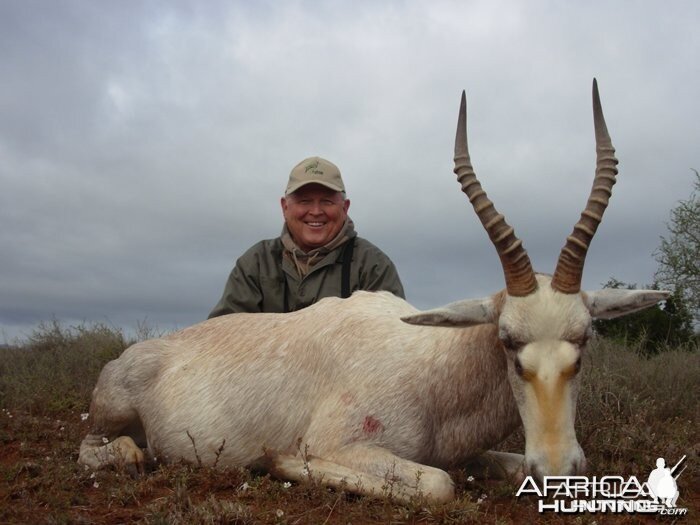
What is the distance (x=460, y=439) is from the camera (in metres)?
4.54

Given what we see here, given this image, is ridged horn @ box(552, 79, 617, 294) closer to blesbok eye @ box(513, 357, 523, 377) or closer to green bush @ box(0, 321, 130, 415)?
blesbok eye @ box(513, 357, 523, 377)

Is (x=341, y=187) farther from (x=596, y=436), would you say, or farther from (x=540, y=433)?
(x=540, y=433)

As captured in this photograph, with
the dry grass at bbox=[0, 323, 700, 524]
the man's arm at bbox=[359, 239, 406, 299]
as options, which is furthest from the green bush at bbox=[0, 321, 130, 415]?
the man's arm at bbox=[359, 239, 406, 299]

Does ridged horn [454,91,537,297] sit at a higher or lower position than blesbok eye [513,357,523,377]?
higher

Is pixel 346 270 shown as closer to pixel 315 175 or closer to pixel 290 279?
pixel 290 279

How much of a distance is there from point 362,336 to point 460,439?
3.38 ft

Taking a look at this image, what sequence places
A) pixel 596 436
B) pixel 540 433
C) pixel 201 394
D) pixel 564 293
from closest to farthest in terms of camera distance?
pixel 540 433, pixel 564 293, pixel 201 394, pixel 596 436

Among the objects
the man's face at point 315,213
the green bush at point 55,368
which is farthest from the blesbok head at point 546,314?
the green bush at point 55,368

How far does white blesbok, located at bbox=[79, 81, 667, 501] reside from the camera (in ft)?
12.7

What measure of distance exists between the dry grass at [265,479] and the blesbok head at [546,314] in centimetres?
57

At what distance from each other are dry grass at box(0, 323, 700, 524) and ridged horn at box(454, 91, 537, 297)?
4.40 ft

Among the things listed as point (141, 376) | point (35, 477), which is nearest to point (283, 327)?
point (141, 376)

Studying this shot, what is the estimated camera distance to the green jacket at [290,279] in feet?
24.3

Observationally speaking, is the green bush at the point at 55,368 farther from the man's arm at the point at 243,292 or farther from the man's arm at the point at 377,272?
the man's arm at the point at 377,272
